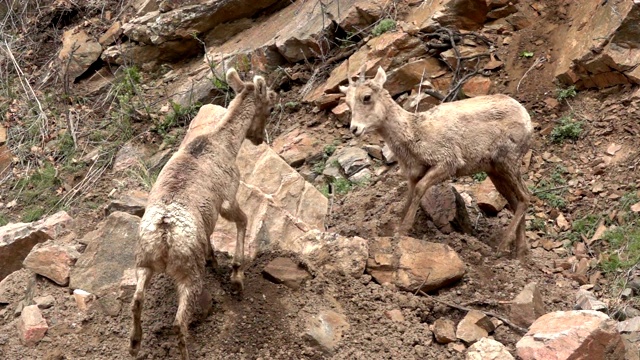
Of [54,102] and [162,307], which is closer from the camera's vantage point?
[162,307]

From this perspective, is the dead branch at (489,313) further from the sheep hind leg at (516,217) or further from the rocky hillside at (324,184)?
the sheep hind leg at (516,217)

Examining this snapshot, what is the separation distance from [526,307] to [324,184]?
14.6ft

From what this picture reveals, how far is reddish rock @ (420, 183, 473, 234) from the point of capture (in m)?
8.16

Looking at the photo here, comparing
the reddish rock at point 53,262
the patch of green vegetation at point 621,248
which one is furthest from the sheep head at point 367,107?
the reddish rock at point 53,262

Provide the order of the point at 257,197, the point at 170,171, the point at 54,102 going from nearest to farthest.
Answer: the point at 170,171, the point at 257,197, the point at 54,102

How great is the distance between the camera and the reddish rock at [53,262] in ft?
23.7

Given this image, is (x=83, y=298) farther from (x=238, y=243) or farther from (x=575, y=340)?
(x=575, y=340)

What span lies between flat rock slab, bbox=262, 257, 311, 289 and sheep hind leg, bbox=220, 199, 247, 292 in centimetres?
28

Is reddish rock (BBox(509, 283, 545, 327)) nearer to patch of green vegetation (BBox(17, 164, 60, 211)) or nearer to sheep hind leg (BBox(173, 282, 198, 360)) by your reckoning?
sheep hind leg (BBox(173, 282, 198, 360))

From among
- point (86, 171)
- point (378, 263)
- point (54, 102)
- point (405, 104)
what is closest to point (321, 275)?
point (378, 263)

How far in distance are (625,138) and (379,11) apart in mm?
4252

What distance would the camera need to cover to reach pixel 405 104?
11.3m

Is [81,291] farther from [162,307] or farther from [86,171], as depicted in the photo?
[86,171]

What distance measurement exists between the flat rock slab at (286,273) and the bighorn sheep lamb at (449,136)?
61.2 inches
